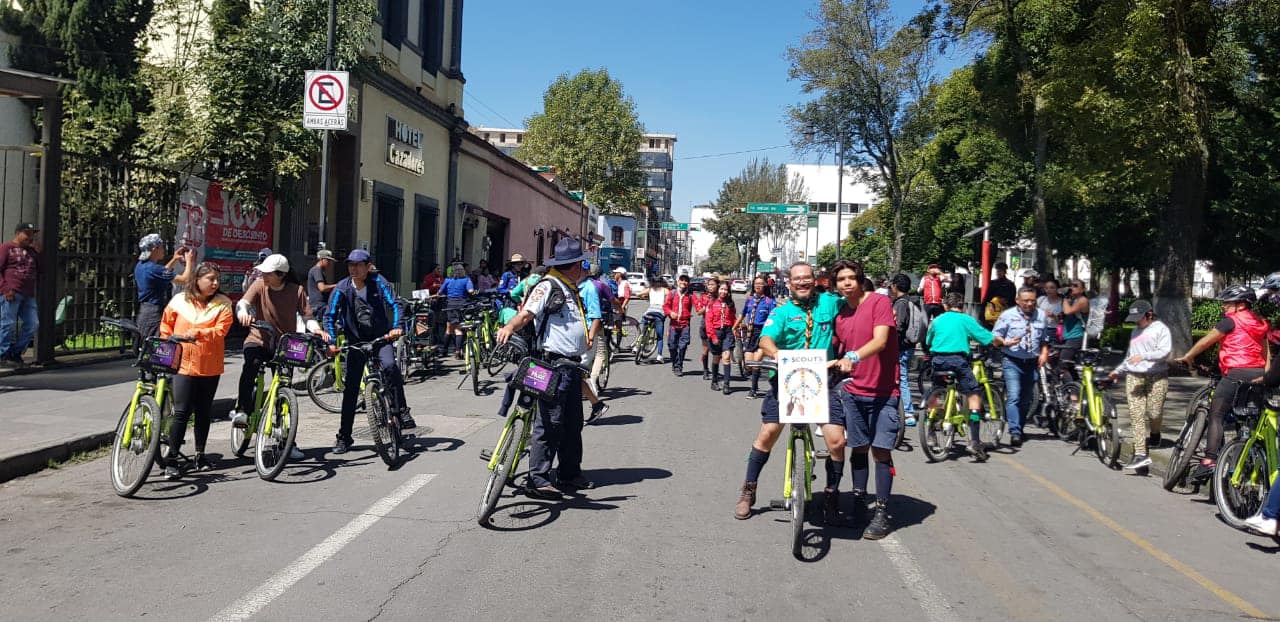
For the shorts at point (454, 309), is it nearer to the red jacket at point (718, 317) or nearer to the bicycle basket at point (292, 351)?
the red jacket at point (718, 317)

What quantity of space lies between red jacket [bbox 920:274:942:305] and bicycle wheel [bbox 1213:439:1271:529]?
29.7ft

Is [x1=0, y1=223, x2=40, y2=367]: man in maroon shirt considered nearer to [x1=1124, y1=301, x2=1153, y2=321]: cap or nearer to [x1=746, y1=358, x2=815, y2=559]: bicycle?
[x1=746, y1=358, x2=815, y2=559]: bicycle

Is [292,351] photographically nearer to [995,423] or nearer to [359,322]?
[359,322]

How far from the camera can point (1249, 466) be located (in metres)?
7.05

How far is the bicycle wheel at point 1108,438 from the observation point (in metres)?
9.37

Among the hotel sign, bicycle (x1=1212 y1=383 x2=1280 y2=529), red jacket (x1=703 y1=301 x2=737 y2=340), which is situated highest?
the hotel sign

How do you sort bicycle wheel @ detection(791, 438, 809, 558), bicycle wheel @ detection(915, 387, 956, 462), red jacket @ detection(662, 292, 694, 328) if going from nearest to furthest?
1. bicycle wheel @ detection(791, 438, 809, 558)
2. bicycle wheel @ detection(915, 387, 956, 462)
3. red jacket @ detection(662, 292, 694, 328)

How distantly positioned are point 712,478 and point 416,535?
2.81m

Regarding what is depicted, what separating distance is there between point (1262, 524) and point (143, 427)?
7516 millimetres

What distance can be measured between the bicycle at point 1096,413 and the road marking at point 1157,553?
1107 millimetres

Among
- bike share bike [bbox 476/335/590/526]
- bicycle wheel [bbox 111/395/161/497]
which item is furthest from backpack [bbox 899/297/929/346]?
bicycle wheel [bbox 111/395/161/497]

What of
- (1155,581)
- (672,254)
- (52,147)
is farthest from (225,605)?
(672,254)

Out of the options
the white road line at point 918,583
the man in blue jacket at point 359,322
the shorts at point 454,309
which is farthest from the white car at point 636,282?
the white road line at point 918,583

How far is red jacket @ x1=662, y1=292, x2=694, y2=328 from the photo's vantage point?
1614 cm
